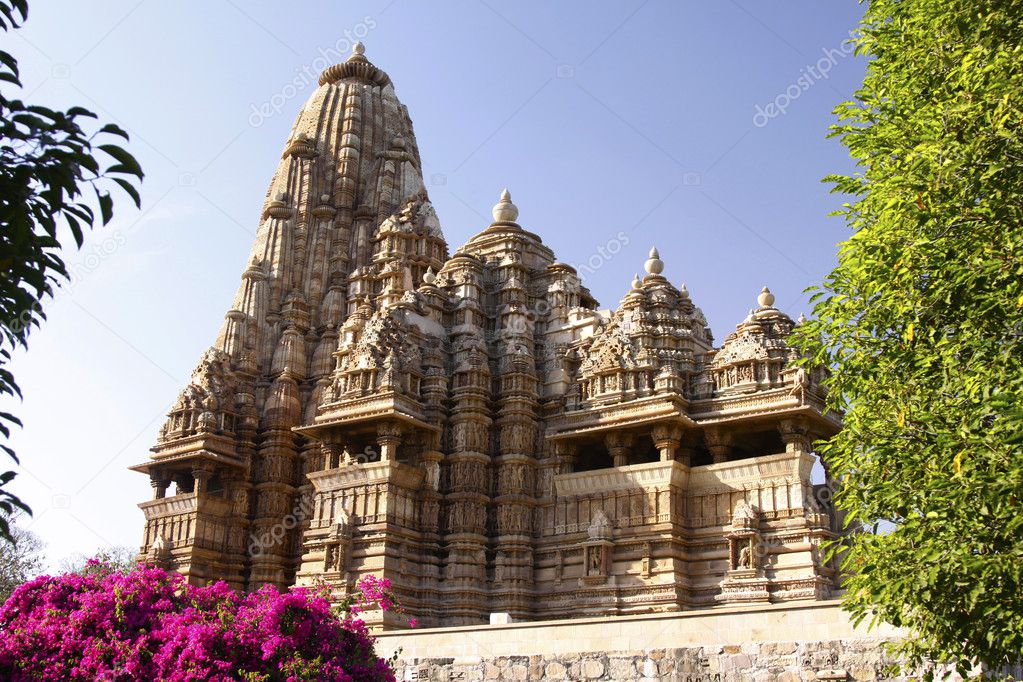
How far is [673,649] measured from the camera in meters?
18.0

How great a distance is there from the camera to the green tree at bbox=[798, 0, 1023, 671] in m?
11.5

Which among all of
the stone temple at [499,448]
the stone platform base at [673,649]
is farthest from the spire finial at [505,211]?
the stone platform base at [673,649]

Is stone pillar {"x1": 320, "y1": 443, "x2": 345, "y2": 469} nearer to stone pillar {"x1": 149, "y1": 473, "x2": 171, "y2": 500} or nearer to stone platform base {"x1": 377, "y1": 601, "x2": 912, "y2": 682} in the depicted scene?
stone pillar {"x1": 149, "y1": 473, "x2": 171, "y2": 500}

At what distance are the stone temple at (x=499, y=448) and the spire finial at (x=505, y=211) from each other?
79 millimetres

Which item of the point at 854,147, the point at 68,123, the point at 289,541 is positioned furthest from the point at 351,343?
the point at 68,123

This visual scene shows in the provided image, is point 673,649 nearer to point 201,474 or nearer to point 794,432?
point 794,432

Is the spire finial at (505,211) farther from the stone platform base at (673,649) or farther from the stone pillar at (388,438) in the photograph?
the stone platform base at (673,649)

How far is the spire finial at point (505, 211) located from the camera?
36562mm

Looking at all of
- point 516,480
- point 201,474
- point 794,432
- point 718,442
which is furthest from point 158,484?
point 794,432

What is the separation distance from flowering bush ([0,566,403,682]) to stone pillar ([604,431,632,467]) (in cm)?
1356

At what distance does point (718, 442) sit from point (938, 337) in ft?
51.9

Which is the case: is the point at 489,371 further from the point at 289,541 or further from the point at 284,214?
the point at 284,214

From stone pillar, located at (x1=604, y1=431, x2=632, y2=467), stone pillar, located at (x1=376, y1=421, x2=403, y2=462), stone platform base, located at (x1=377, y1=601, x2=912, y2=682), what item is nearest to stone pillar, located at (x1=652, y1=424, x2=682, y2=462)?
stone pillar, located at (x1=604, y1=431, x2=632, y2=467)

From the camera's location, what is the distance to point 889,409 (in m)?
12.9
